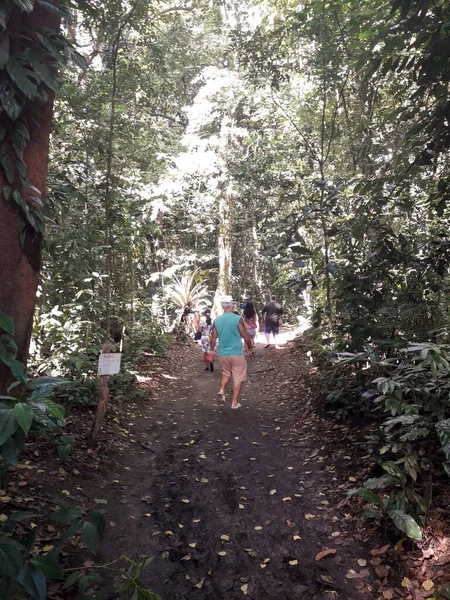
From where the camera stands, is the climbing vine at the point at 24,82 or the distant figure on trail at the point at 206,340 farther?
the distant figure on trail at the point at 206,340

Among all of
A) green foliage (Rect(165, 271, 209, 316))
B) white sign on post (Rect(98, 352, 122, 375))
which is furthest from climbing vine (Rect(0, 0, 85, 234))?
green foliage (Rect(165, 271, 209, 316))

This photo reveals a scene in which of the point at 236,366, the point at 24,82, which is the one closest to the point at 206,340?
the point at 236,366

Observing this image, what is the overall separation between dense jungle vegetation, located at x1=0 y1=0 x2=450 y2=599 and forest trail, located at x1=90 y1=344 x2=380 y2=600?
517mm

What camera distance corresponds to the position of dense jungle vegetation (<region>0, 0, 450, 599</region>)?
10.7 feet

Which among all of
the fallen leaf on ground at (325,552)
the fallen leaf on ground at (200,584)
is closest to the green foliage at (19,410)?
the fallen leaf on ground at (200,584)

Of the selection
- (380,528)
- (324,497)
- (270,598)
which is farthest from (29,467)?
(380,528)

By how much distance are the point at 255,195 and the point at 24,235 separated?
1162 cm

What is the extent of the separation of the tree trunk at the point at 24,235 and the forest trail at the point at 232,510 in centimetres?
177

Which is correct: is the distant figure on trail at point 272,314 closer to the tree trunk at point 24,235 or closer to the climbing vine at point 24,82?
the tree trunk at point 24,235

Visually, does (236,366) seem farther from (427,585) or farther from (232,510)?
(427,585)

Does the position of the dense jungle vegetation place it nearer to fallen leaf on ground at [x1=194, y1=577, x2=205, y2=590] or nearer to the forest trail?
the forest trail

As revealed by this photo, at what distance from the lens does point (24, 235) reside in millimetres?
3361

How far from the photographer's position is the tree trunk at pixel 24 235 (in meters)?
3.31

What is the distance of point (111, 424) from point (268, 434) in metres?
2.12
